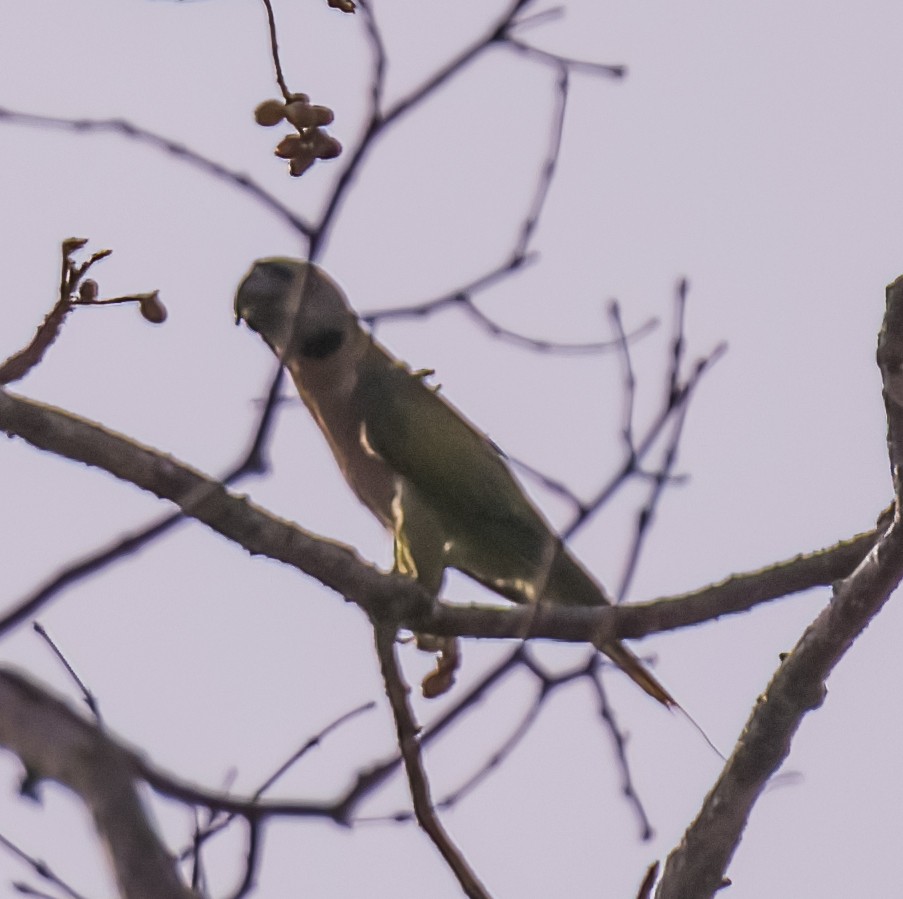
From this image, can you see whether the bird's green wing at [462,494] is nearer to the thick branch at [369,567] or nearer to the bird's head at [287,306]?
the bird's head at [287,306]

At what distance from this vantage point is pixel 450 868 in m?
2.51

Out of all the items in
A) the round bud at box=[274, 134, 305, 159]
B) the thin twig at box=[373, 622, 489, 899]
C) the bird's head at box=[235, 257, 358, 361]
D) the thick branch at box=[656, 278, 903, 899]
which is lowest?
the thin twig at box=[373, 622, 489, 899]

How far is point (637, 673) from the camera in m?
4.89

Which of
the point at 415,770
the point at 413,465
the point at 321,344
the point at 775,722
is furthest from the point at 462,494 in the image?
the point at 415,770

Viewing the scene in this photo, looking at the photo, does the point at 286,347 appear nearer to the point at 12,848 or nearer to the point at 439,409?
the point at 12,848

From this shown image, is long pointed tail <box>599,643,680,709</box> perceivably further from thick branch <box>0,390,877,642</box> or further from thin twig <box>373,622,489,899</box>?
thin twig <box>373,622,489,899</box>

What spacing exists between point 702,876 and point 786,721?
41cm

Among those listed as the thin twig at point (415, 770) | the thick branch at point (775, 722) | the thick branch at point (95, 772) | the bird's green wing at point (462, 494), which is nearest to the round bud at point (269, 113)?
the thin twig at point (415, 770)

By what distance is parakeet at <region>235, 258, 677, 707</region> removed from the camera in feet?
17.7

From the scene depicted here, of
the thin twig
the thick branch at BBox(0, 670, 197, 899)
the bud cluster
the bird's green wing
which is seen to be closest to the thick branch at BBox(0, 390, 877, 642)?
the thin twig

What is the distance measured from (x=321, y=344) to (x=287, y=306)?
0.75 metres

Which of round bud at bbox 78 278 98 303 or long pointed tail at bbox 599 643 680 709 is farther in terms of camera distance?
long pointed tail at bbox 599 643 680 709

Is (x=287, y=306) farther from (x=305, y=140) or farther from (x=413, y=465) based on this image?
(x=305, y=140)

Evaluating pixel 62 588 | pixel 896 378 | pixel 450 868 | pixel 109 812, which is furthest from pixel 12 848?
pixel 896 378
